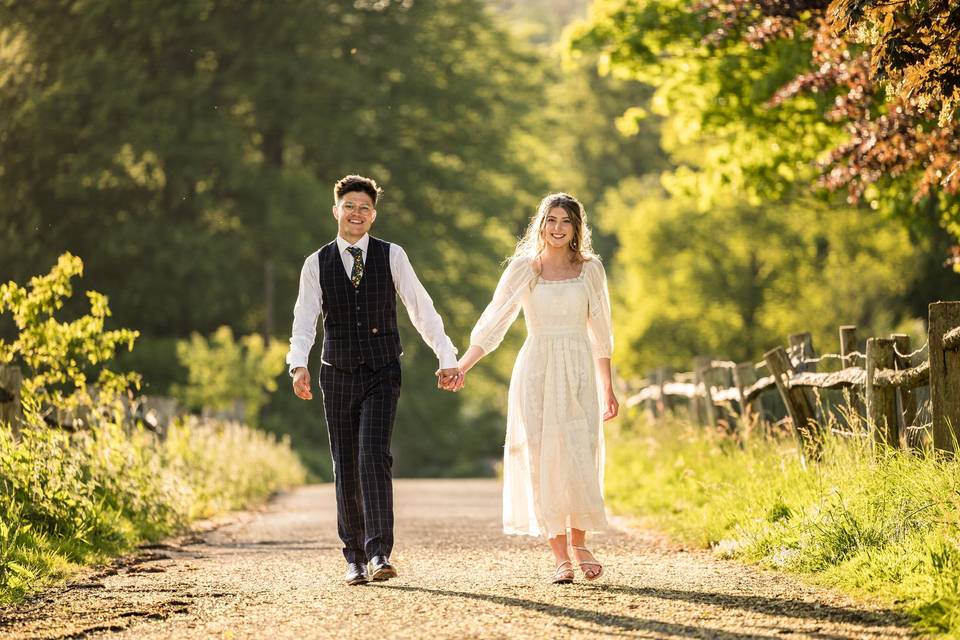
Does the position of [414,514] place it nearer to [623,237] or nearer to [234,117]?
[234,117]

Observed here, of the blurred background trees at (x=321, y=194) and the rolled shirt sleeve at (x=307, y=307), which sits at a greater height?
the blurred background trees at (x=321, y=194)

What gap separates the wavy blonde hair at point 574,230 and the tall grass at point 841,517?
6.32 ft

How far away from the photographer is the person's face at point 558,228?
26.4ft

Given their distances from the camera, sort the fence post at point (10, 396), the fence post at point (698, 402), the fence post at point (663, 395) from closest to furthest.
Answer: the fence post at point (10, 396) → the fence post at point (698, 402) → the fence post at point (663, 395)

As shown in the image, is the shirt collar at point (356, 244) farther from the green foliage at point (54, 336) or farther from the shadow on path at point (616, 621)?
the green foliage at point (54, 336)

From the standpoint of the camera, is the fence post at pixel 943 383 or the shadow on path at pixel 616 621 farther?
the fence post at pixel 943 383

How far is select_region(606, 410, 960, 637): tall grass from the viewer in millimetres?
6547

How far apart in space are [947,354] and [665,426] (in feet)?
27.3

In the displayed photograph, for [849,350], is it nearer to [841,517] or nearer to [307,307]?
[841,517]

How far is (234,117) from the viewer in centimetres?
3862

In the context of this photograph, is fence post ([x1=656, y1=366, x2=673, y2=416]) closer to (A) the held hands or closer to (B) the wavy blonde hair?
(B) the wavy blonde hair

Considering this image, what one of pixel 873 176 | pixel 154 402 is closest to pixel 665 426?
pixel 873 176

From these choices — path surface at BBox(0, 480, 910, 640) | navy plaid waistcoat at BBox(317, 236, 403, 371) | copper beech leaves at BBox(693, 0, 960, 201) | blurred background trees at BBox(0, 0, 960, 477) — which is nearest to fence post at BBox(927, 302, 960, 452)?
copper beech leaves at BBox(693, 0, 960, 201)

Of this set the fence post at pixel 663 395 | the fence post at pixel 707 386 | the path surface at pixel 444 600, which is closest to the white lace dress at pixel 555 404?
the path surface at pixel 444 600
